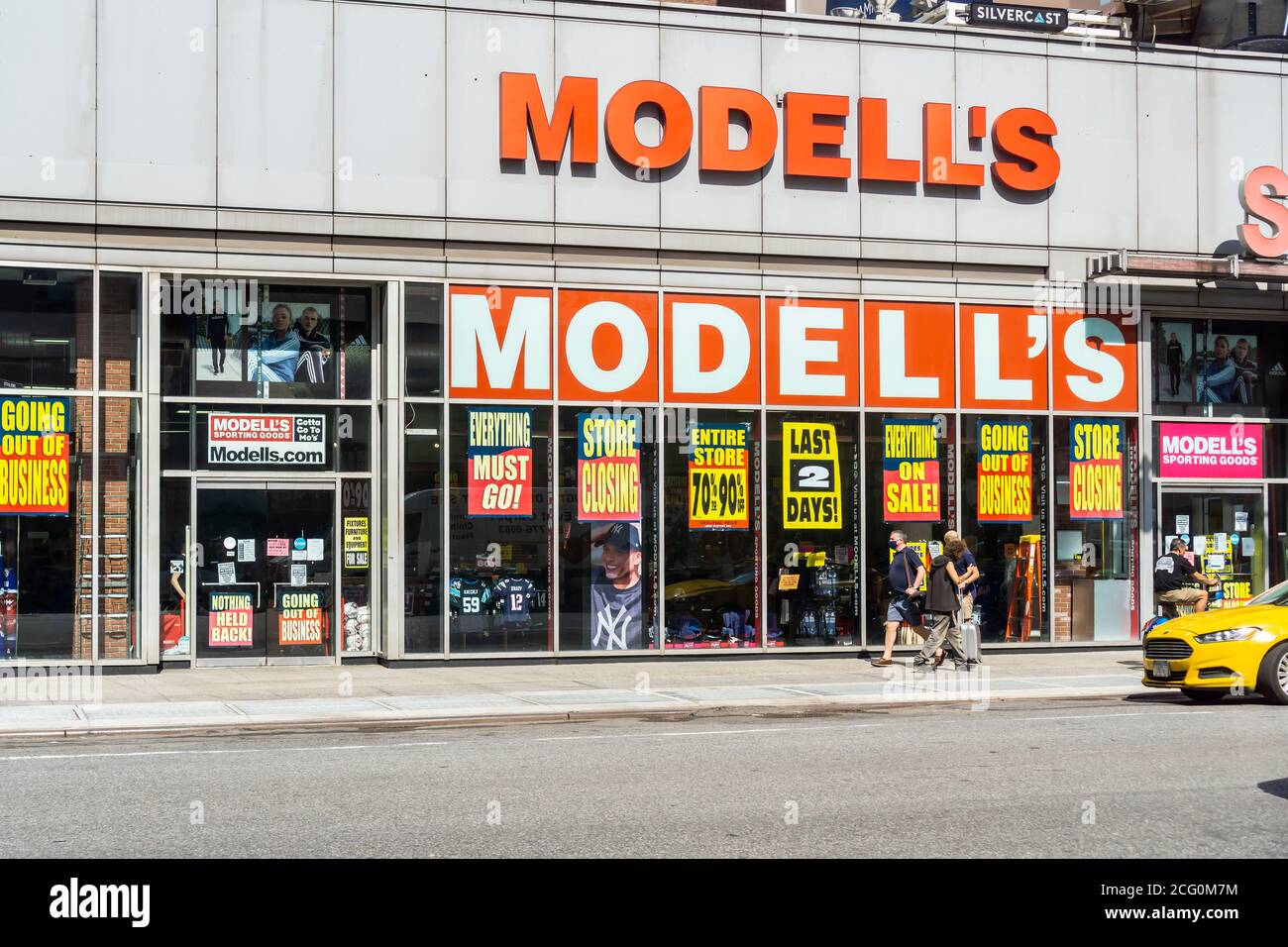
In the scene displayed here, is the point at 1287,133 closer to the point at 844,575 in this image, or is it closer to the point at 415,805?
the point at 844,575

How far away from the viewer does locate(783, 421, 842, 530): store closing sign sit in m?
21.0

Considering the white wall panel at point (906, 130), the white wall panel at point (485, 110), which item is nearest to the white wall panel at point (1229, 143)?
the white wall panel at point (906, 130)

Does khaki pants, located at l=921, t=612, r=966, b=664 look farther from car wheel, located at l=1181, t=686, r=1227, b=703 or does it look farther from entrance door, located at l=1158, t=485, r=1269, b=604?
entrance door, located at l=1158, t=485, r=1269, b=604

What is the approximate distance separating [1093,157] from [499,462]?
34.0 ft

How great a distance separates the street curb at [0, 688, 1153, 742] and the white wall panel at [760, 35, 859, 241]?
7.78 meters

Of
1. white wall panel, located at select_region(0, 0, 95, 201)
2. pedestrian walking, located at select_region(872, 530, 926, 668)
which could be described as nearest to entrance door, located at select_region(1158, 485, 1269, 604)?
pedestrian walking, located at select_region(872, 530, 926, 668)

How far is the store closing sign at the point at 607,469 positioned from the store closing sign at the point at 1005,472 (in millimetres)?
5285

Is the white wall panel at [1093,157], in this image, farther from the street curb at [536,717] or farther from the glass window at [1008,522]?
the street curb at [536,717]

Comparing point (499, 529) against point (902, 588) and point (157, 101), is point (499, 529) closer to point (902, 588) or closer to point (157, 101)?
point (902, 588)

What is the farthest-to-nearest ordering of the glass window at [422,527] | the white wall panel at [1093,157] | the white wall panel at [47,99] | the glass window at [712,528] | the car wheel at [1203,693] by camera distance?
1. the white wall panel at [1093,157]
2. the glass window at [712,528]
3. the glass window at [422,527]
4. the white wall panel at [47,99]
5. the car wheel at [1203,693]

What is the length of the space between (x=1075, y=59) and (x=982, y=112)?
1.86 metres

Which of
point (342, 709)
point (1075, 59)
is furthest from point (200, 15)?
point (1075, 59)

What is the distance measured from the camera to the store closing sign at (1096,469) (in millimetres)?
22141

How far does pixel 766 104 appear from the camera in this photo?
69.0 feet
